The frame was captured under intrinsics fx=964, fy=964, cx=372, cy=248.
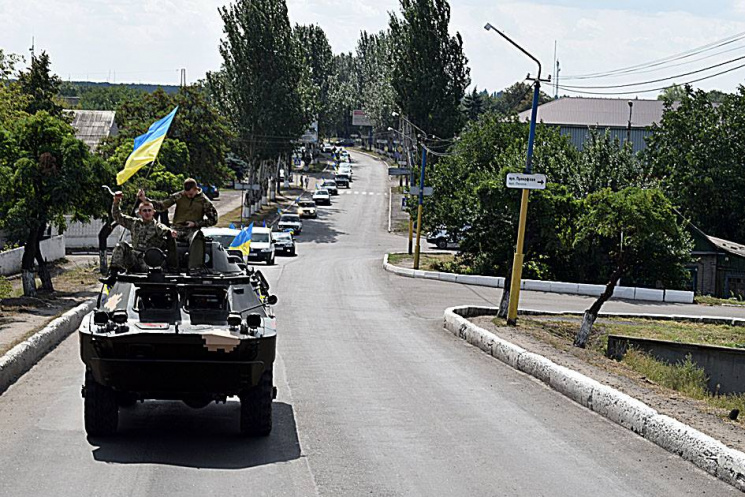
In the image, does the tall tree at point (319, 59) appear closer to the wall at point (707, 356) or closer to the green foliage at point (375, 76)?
the green foliage at point (375, 76)

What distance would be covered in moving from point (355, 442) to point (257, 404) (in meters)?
1.08

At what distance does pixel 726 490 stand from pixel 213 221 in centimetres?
649

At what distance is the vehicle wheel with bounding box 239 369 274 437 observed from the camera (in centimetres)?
987

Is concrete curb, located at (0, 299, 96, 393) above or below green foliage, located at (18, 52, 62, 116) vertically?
below

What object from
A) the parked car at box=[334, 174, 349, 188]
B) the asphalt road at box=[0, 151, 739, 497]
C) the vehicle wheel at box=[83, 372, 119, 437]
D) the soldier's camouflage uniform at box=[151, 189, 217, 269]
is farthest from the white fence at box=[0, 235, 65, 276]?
the parked car at box=[334, 174, 349, 188]

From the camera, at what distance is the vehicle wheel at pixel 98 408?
31.6 feet

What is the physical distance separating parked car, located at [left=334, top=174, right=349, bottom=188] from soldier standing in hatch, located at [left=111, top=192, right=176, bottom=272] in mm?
99875

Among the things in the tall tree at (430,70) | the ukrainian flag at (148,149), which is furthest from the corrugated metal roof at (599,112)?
the ukrainian flag at (148,149)

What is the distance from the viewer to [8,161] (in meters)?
26.5

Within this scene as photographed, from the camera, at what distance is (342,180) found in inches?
4449

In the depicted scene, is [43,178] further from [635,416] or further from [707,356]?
[635,416]

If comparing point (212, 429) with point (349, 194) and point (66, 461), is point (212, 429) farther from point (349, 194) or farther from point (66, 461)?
point (349, 194)

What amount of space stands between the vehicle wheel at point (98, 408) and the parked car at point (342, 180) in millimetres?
101555

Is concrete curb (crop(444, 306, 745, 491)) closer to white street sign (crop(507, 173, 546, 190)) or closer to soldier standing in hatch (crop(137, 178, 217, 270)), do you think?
white street sign (crop(507, 173, 546, 190))
